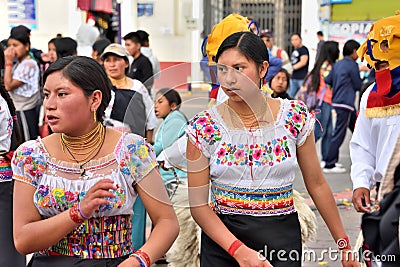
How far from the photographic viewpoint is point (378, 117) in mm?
3641

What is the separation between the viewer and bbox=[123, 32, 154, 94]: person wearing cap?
8375 mm

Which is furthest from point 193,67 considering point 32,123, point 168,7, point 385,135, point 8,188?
point 168,7

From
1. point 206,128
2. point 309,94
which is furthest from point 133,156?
point 309,94

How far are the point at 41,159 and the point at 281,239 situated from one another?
43.5 inches

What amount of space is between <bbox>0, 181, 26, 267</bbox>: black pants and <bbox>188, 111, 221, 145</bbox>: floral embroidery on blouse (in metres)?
1.35

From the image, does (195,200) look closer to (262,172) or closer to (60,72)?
(262,172)

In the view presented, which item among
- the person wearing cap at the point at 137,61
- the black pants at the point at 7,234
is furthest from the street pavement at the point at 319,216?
the person wearing cap at the point at 137,61

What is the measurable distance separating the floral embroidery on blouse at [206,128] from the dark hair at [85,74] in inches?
19.0

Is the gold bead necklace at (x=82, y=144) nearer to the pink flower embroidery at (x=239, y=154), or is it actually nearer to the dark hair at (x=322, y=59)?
the pink flower embroidery at (x=239, y=154)

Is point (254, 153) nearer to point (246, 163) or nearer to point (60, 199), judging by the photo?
point (246, 163)

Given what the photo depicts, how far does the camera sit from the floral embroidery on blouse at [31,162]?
106 inches

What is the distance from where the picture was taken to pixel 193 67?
9.96ft

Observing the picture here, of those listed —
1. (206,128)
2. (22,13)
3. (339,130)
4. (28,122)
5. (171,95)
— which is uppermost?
(22,13)

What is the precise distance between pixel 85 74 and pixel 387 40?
169cm
